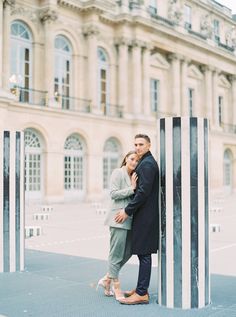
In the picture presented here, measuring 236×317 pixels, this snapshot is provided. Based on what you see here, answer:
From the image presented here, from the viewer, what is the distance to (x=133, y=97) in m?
33.2

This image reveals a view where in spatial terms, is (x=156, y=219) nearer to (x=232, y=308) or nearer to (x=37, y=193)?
(x=232, y=308)

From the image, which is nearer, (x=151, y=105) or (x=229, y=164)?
(x=151, y=105)

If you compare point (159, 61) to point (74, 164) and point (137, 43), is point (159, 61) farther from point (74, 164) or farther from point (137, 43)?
point (74, 164)

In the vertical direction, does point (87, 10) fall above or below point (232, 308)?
above

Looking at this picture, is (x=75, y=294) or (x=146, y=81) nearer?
(x=75, y=294)

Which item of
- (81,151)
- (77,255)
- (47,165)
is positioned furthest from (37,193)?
(77,255)

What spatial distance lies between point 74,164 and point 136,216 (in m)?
24.0

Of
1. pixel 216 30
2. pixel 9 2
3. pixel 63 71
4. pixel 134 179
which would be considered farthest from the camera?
pixel 216 30

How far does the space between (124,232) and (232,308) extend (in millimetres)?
1504

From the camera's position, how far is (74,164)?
1172 inches

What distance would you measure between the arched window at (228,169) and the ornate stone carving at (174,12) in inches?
515

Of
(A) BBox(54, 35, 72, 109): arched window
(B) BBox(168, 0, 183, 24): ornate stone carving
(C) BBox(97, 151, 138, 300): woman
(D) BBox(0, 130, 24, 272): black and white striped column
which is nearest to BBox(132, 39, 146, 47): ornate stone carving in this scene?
(A) BBox(54, 35, 72, 109): arched window

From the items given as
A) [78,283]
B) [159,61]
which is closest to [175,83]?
[159,61]

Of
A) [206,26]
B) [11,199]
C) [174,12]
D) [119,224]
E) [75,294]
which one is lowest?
[75,294]
